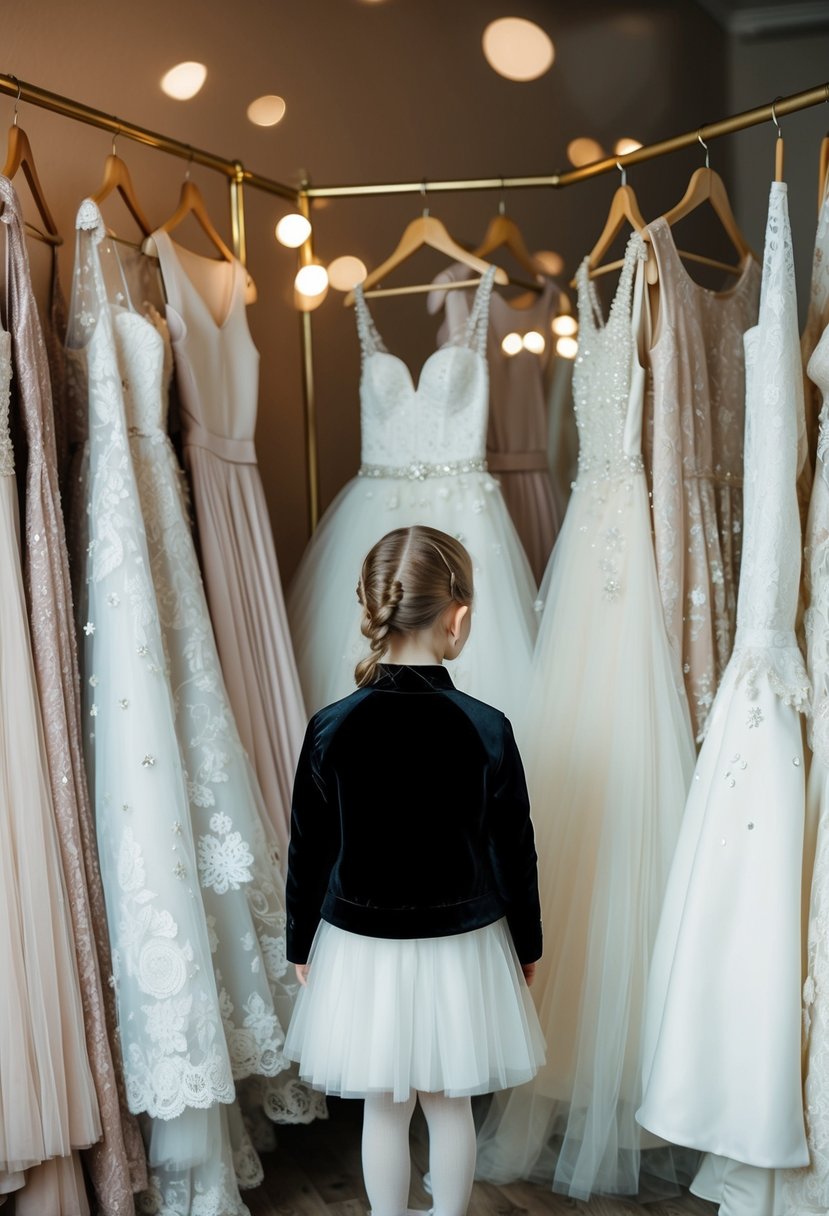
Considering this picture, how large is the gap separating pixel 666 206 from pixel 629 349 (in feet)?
5.75

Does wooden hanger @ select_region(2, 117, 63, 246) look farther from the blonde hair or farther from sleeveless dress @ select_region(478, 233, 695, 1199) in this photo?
sleeveless dress @ select_region(478, 233, 695, 1199)

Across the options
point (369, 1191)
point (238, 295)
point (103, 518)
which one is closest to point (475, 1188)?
point (369, 1191)

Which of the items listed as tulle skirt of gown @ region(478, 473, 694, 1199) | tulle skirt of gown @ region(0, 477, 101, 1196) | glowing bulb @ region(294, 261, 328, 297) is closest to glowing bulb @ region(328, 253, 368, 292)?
glowing bulb @ region(294, 261, 328, 297)

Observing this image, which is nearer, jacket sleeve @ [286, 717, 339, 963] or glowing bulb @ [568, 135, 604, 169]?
jacket sleeve @ [286, 717, 339, 963]

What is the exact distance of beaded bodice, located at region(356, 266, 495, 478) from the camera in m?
2.78

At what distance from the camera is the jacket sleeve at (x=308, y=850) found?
6.72 ft

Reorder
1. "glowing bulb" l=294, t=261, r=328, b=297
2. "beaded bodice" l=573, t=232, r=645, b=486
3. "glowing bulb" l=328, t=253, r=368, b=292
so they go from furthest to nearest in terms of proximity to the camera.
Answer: "glowing bulb" l=328, t=253, r=368, b=292
"glowing bulb" l=294, t=261, r=328, b=297
"beaded bodice" l=573, t=232, r=645, b=486

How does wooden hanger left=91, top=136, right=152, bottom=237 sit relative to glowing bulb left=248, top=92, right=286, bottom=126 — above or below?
below

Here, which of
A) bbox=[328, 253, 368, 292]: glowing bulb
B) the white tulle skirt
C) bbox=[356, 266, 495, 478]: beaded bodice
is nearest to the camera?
the white tulle skirt

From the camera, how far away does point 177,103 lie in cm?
299

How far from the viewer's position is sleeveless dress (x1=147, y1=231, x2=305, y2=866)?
2.51 m

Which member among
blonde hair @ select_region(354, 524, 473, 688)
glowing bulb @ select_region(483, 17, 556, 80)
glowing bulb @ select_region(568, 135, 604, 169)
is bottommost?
blonde hair @ select_region(354, 524, 473, 688)

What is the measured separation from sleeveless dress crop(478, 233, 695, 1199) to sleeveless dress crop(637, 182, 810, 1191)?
103 millimetres

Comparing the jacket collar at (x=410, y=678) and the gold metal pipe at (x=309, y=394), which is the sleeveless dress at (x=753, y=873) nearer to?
the jacket collar at (x=410, y=678)
